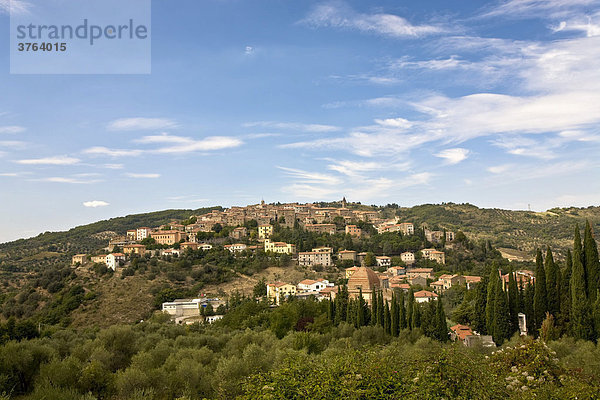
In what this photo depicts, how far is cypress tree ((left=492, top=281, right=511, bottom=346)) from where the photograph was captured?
24.1 meters

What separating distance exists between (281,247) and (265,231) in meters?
10.5

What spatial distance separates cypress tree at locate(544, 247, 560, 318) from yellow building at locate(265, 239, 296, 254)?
A: 141 ft

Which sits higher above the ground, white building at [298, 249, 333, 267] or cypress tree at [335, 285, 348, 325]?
white building at [298, 249, 333, 267]

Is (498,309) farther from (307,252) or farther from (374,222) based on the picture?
(374,222)

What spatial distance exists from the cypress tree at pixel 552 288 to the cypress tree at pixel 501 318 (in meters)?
2.30

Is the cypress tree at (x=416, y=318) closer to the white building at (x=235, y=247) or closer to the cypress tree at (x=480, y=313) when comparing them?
the cypress tree at (x=480, y=313)

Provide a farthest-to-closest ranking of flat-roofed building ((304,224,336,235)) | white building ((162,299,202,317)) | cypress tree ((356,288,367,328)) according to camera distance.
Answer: flat-roofed building ((304,224,336,235)) → white building ((162,299,202,317)) → cypress tree ((356,288,367,328))

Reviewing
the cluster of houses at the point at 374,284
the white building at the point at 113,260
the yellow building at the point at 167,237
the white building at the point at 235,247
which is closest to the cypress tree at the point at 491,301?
the cluster of houses at the point at 374,284

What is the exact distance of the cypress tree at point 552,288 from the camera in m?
24.0

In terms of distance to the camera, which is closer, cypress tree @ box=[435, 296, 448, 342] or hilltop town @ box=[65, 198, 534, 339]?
cypress tree @ box=[435, 296, 448, 342]

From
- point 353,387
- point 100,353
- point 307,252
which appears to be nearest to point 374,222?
point 307,252

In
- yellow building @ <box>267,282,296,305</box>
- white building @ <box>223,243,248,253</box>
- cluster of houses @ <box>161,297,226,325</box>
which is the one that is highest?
white building @ <box>223,243,248,253</box>

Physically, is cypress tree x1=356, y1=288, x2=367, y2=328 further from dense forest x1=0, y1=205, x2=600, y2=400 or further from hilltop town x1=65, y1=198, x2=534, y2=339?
hilltop town x1=65, y1=198, x2=534, y2=339

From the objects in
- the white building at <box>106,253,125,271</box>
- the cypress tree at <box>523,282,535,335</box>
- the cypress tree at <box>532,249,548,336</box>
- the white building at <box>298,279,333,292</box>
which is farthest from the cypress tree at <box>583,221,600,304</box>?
the white building at <box>106,253,125,271</box>
